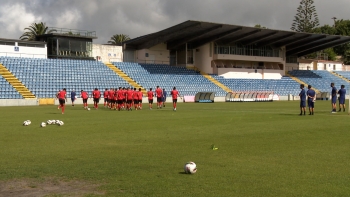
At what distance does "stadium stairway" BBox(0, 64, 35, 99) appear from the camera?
42.5m

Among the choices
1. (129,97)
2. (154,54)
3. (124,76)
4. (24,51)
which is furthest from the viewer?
(154,54)

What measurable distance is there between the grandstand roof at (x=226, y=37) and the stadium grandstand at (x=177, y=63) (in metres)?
0.13

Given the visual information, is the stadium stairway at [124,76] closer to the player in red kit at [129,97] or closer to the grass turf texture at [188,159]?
the player in red kit at [129,97]

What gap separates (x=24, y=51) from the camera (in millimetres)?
51469

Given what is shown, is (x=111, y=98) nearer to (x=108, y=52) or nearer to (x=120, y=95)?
(x=120, y=95)

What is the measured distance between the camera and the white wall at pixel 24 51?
50031mm

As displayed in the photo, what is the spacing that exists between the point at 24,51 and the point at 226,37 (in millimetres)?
27245

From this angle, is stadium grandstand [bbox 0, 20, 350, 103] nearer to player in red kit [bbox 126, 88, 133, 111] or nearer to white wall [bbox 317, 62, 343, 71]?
white wall [bbox 317, 62, 343, 71]

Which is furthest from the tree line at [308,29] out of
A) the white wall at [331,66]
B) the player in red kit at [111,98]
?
the player in red kit at [111,98]

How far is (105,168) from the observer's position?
9.16 m

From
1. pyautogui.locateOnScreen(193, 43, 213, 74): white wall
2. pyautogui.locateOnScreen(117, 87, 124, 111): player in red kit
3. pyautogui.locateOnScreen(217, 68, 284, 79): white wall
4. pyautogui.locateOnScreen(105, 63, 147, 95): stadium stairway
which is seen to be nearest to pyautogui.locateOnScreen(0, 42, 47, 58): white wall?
pyautogui.locateOnScreen(105, 63, 147, 95): stadium stairway

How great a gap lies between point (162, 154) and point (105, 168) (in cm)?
214

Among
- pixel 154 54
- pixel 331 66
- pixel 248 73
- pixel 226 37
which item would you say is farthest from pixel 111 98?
pixel 331 66

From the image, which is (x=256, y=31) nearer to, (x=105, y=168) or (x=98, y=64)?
(x=98, y=64)
